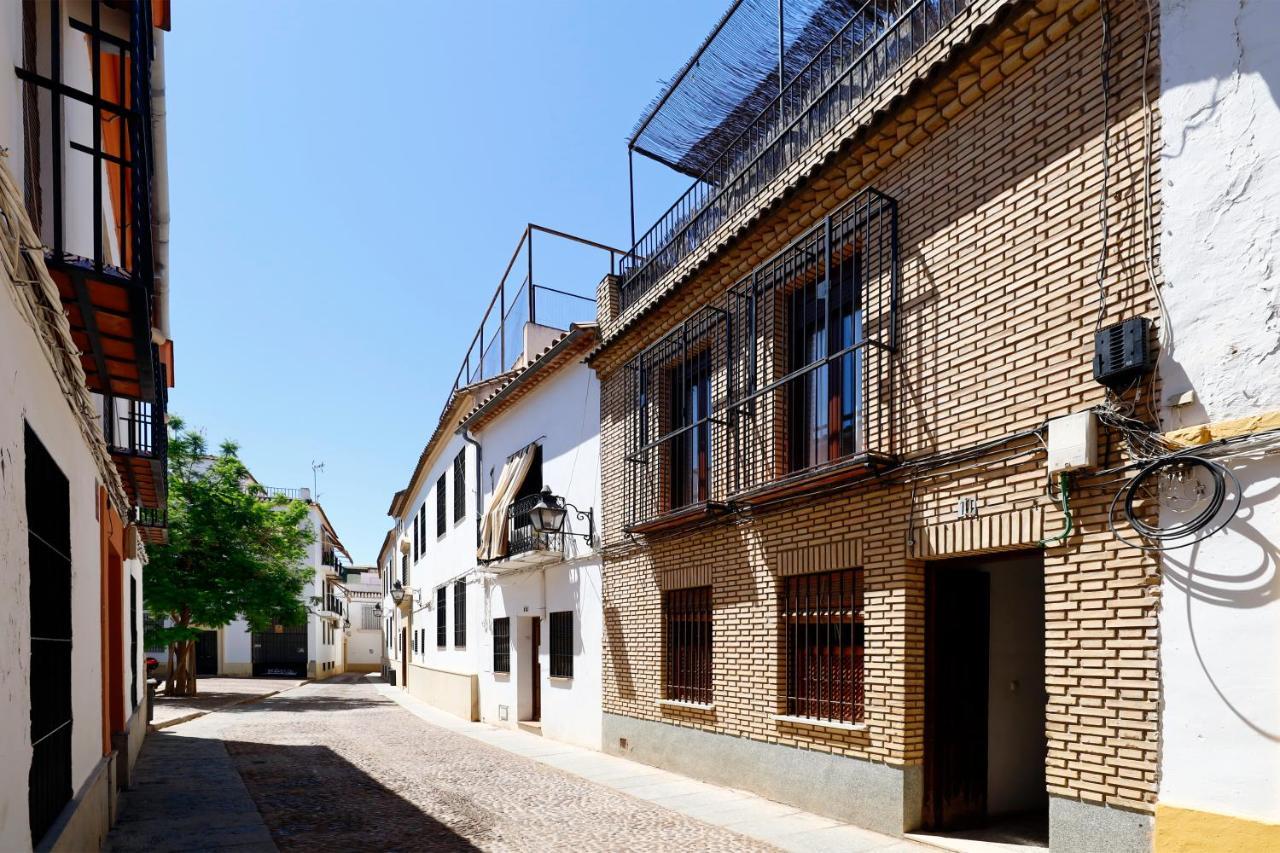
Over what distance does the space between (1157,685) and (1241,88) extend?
3.29 m

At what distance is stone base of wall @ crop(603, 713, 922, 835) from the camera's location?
671 cm

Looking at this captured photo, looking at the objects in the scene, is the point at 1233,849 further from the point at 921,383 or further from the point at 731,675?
the point at 731,675

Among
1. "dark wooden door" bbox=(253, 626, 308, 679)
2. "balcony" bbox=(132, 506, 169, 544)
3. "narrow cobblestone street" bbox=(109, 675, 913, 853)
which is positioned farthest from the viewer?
"dark wooden door" bbox=(253, 626, 308, 679)

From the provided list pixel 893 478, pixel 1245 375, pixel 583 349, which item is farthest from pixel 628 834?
pixel 583 349

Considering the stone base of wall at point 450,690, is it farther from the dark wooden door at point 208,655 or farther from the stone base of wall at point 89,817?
the dark wooden door at point 208,655

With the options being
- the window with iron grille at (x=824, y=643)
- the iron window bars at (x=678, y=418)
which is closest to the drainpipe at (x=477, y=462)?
the iron window bars at (x=678, y=418)

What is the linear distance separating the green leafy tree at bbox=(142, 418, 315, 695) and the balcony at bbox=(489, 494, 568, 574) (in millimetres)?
9806

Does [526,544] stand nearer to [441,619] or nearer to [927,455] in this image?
[927,455]

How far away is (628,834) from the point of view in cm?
723

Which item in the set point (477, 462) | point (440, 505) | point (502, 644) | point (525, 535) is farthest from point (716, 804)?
point (440, 505)

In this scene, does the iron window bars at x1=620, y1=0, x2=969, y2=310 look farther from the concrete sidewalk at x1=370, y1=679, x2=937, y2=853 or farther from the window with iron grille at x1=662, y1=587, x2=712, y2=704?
the concrete sidewalk at x1=370, y1=679, x2=937, y2=853

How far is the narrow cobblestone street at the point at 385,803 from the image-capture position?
7.15 m

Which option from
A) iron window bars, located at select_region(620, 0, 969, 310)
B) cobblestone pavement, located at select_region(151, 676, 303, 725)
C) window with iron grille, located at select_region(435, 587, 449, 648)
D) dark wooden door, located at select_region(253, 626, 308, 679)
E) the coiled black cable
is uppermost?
iron window bars, located at select_region(620, 0, 969, 310)

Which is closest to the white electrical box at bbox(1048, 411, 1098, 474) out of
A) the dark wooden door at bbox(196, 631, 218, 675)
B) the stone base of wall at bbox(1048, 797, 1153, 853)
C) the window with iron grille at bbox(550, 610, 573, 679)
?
the stone base of wall at bbox(1048, 797, 1153, 853)
